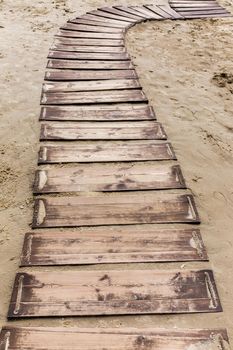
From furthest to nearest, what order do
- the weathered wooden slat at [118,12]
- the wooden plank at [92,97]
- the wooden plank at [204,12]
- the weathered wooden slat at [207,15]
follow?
the wooden plank at [204,12] → the weathered wooden slat at [207,15] → the weathered wooden slat at [118,12] → the wooden plank at [92,97]

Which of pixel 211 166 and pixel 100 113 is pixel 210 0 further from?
pixel 211 166

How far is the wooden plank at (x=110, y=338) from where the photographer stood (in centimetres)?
263

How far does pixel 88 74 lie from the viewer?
620 cm

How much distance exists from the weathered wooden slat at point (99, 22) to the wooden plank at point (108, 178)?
15.5 feet

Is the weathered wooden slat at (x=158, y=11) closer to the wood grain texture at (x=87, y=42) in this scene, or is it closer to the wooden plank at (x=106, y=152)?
the wood grain texture at (x=87, y=42)

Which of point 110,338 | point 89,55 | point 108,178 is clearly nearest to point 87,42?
point 89,55

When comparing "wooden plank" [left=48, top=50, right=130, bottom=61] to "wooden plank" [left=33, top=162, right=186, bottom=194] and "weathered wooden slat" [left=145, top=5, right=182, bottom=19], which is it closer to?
"weathered wooden slat" [left=145, top=5, right=182, bottom=19]

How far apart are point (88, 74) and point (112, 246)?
3655 mm

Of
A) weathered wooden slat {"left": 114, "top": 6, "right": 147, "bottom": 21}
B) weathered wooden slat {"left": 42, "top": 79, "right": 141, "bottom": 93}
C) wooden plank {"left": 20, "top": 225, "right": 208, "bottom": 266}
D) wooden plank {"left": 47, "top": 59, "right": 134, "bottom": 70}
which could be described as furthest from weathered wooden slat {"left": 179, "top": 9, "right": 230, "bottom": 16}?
wooden plank {"left": 20, "top": 225, "right": 208, "bottom": 266}

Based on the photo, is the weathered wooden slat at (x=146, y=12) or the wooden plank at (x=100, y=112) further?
the weathered wooden slat at (x=146, y=12)

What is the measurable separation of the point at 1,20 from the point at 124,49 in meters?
2.83

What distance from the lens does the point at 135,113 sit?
17.2ft

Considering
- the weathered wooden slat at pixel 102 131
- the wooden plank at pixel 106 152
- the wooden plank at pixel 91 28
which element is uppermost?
the wooden plank at pixel 91 28

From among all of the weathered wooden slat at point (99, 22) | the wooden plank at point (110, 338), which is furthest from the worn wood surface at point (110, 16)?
the wooden plank at point (110, 338)
